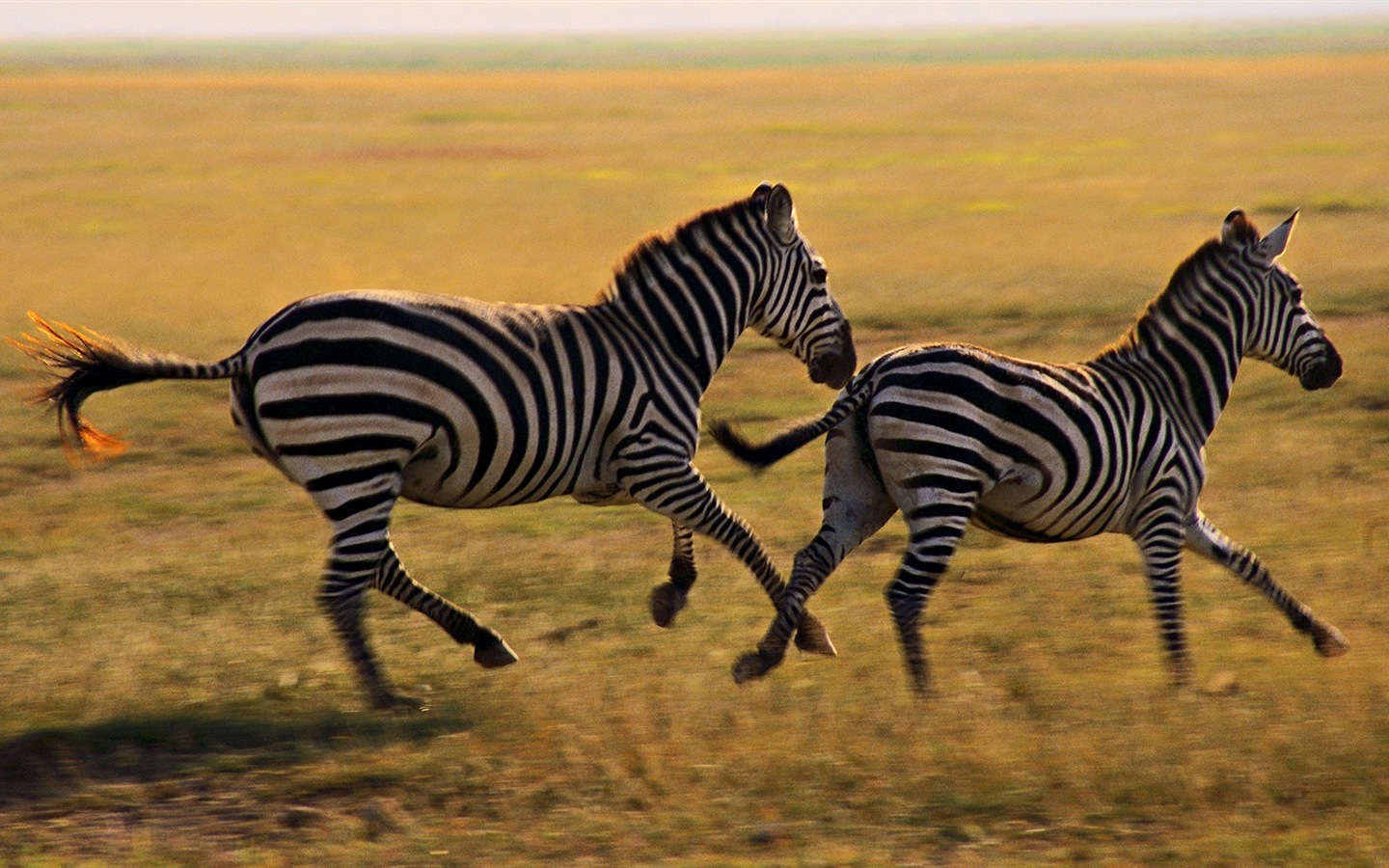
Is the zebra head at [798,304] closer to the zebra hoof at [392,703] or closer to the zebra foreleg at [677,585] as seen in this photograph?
the zebra foreleg at [677,585]

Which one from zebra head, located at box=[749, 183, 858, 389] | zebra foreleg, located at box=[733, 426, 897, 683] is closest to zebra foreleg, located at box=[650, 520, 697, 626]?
zebra foreleg, located at box=[733, 426, 897, 683]

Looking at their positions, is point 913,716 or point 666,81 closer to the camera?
point 913,716

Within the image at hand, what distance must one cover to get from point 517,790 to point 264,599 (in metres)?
3.08

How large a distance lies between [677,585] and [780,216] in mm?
1872

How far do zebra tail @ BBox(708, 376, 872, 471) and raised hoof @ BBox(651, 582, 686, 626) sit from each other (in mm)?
1087

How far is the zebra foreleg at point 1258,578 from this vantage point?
6754mm

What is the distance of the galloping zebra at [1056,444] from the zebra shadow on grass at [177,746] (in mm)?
1590

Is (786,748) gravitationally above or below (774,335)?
below

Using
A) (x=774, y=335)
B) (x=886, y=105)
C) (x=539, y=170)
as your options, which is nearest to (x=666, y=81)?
(x=886, y=105)

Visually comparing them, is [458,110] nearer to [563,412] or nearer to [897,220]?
[897,220]

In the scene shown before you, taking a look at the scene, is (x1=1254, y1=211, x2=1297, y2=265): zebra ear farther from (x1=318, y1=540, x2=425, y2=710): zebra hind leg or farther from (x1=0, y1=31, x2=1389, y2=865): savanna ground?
(x1=318, y1=540, x2=425, y2=710): zebra hind leg

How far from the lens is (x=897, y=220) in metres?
23.9

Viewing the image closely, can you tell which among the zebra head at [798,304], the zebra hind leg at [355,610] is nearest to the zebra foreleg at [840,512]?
the zebra head at [798,304]

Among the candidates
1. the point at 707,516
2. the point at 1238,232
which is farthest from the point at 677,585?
the point at 1238,232
